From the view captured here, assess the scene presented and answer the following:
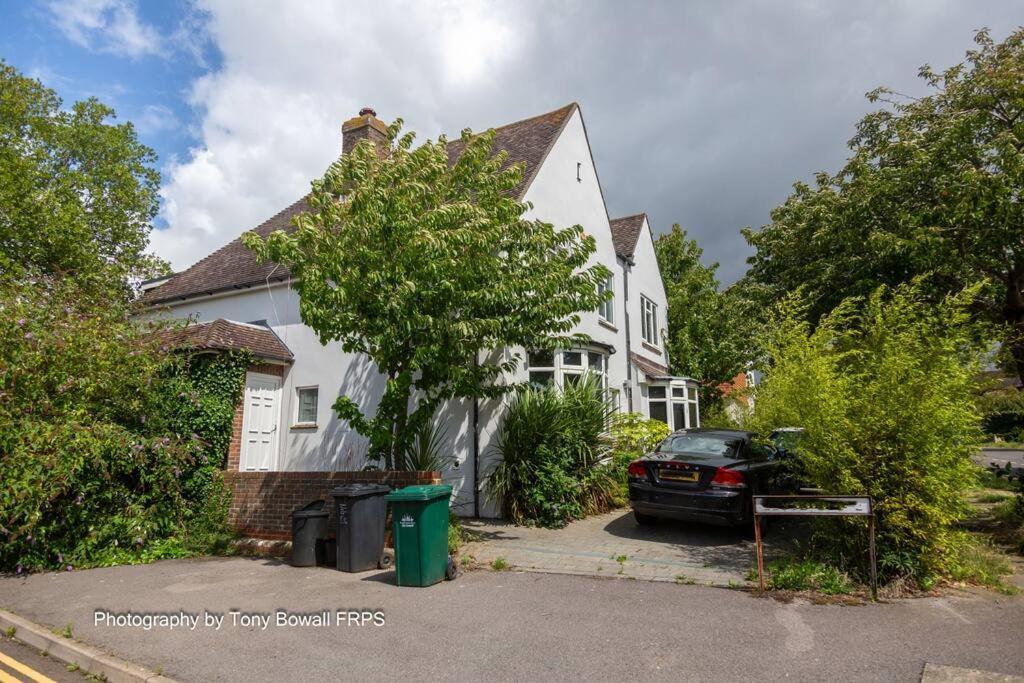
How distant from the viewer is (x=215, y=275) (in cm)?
1730

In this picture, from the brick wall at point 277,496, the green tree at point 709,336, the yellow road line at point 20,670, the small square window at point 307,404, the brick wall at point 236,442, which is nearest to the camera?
the yellow road line at point 20,670

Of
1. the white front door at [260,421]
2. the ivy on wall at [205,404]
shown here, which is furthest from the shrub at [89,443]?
the white front door at [260,421]

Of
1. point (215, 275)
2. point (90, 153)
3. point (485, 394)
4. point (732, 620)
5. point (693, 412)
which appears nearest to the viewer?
point (732, 620)

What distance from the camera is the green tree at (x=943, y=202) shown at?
11.5m

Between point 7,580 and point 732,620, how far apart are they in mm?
9300

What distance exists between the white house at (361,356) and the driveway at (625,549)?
6.40 ft

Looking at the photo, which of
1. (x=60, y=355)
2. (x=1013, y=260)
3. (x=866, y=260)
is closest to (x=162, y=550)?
(x=60, y=355)

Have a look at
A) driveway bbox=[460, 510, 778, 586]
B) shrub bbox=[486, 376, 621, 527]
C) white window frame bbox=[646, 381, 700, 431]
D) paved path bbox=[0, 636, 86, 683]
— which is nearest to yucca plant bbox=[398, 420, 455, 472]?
shrub bbox=[486, 376, 621, 527]

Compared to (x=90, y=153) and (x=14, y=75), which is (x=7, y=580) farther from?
(x=90, y=153)

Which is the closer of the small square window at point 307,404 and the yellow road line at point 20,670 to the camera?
the yellow road line at point 20,670

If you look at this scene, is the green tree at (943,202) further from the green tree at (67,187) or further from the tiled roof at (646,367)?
the green tree at (67,187)

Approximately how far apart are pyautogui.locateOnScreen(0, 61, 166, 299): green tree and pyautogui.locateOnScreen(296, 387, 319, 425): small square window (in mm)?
4701

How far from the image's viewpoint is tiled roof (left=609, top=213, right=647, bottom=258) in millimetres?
19391

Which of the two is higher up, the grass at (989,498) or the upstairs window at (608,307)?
the upstairs window at (608,307)
